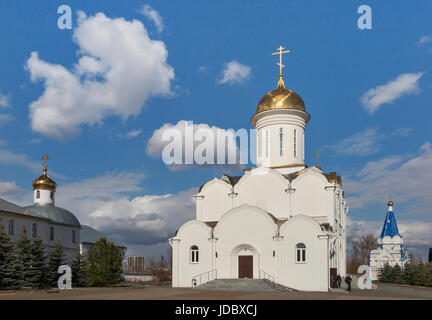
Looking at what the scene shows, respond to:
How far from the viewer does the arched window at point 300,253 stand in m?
23.4

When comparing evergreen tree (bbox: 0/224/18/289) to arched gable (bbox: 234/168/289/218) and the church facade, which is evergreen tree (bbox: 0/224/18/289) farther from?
the church facade

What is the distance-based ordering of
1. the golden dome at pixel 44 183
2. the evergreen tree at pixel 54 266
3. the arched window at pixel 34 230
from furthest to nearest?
the golden dome at pixel 44 183 < the arched window at pixel 34 230 < the evergreen tree at pixel 54 266

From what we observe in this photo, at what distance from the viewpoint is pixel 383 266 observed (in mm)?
38219

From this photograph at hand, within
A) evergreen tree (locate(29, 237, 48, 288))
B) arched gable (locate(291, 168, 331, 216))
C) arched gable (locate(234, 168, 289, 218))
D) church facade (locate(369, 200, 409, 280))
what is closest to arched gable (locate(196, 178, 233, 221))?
arched gable (locate(234, 168, 289, 218))

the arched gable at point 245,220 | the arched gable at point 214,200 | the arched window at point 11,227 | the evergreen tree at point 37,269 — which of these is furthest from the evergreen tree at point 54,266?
the arched gable at point 245,220

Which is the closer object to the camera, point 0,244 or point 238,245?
point 0,244

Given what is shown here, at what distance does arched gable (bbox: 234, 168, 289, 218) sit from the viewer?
2639 cm

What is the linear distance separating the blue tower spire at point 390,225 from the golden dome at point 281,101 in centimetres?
1704

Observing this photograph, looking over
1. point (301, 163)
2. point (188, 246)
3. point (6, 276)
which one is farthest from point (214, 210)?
point (6, 276)

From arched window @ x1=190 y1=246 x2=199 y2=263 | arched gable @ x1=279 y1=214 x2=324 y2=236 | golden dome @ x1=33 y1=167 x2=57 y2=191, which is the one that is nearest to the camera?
arched gable @ x1=279 y1=214 x2=324 y2=236

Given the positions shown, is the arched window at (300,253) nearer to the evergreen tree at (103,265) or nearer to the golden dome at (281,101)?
the golden dome at (281,101)

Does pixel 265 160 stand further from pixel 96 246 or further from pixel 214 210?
pixel 96 246

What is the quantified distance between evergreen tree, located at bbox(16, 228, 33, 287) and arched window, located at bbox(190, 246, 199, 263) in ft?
28.1
